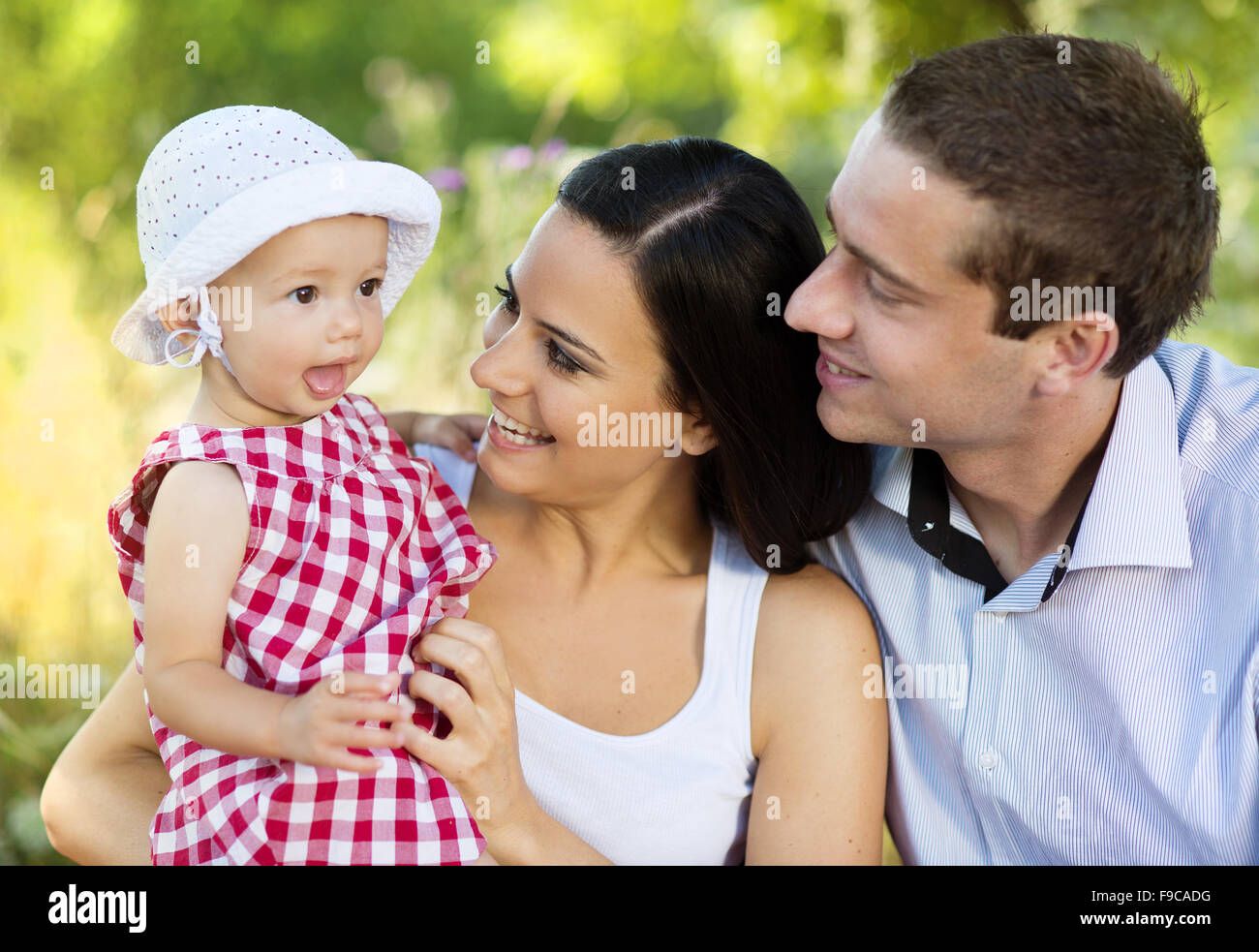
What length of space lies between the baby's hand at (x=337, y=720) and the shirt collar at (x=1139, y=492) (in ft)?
3.81

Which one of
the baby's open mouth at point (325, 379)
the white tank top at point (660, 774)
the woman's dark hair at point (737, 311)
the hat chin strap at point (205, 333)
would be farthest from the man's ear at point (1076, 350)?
the hat chin strap at point (205, 333)

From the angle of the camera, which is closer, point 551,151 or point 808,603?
point 808,603

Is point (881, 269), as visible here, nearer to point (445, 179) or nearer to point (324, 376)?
point (324, 376)

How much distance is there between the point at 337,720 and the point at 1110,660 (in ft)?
4.11

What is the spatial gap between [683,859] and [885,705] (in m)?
0.47

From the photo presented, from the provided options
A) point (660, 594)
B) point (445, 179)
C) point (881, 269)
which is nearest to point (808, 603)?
point (660, 594)

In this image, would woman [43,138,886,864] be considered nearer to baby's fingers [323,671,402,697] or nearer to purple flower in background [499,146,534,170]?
baby's fingers [323,671,402,697]

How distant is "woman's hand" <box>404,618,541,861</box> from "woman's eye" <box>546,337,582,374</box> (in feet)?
1.57

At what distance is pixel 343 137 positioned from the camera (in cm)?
855

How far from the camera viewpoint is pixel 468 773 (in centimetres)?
190

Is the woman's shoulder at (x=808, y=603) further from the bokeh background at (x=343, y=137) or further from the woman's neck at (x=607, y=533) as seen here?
the bokeh background at (x=343, y=137)

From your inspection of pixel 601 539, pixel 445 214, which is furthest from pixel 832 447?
pixel 445 214
